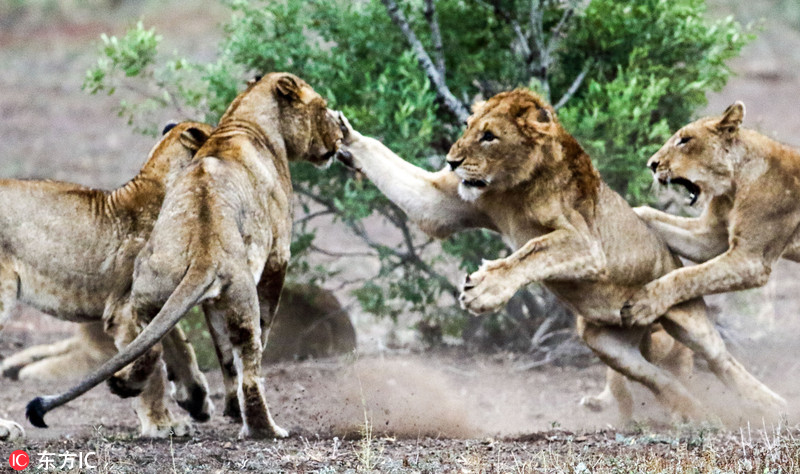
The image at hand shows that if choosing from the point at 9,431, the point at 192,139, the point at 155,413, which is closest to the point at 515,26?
the point at 192,139

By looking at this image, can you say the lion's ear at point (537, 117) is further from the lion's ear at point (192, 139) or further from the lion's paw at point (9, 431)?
the lion's paw at point (9, 431)

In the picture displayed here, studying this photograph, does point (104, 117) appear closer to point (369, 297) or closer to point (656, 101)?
point (369, 297)

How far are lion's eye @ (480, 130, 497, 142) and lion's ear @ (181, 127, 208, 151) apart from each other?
1455mm

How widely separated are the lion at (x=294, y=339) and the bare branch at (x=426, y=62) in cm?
194

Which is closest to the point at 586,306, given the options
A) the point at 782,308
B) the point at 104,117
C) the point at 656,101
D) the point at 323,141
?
the point at 323,141

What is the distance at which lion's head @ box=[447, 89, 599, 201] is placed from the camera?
19.2ft

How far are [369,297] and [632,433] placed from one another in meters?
3.51

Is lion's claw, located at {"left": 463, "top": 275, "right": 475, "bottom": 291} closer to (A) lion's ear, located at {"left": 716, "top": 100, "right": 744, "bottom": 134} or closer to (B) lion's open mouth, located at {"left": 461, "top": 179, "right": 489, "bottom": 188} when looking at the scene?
(B) lion's open mouth, located at {"left": 461, "top": 179, "right": 489, "bottom": 188}

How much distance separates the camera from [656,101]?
831 centimetres

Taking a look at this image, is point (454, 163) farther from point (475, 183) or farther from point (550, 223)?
point (550, 223)

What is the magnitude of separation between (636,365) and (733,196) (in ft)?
3.57

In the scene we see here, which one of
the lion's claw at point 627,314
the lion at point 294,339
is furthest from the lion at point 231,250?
the lion at point 294,339

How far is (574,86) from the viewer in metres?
8.61

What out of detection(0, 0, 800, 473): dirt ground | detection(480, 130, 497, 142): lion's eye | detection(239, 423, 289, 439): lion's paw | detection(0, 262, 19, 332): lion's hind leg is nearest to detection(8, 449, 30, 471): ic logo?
detection(0, 0, 800, 473): dirt ground
